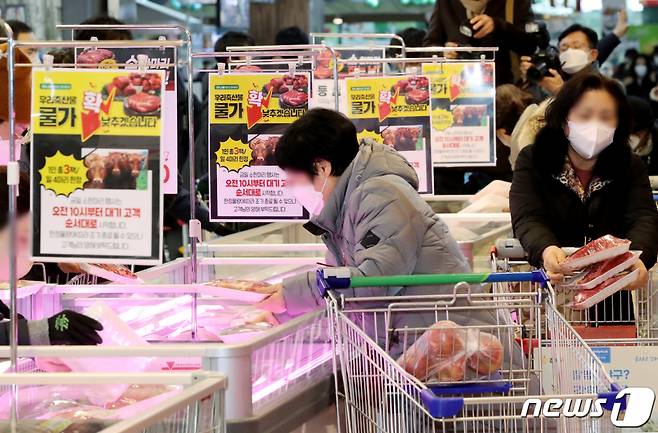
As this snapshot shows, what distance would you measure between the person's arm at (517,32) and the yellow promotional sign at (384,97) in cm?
239

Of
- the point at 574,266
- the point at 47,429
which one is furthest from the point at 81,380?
the point at 574,266

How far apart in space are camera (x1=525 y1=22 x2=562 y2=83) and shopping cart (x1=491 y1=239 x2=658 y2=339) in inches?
155

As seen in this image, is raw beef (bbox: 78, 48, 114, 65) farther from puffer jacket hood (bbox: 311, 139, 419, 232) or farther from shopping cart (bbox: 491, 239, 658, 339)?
shopping cart (bbox: 491, 239, 658, 339)

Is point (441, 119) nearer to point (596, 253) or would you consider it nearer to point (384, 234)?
point (596, 253)

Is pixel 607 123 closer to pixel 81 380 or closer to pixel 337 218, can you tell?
pixel 337 218

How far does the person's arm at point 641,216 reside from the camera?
4461mm

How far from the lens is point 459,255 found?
160 inches

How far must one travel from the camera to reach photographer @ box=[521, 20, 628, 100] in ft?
26.5

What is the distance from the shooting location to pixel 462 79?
753 centimetres

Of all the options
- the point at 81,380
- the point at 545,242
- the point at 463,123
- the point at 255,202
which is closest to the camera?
the point at 81,380

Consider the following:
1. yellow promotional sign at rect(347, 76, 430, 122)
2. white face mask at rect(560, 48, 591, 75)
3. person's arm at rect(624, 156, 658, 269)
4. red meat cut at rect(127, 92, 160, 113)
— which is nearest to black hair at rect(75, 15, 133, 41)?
yellow promotional sign at rect(347, 76, 430, 122)

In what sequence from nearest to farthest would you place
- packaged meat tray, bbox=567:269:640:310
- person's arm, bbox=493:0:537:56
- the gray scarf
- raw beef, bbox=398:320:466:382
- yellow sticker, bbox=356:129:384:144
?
1. raw beef, bbox=398:320:466:382
2. packaged meat tray, bbox=567:269:640:310
3. yellow sticker, bbox=356:129:384:144
4. person's arm, bbox=493:0:537:56
5. the gray scarf

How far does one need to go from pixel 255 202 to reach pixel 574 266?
54.9 inches

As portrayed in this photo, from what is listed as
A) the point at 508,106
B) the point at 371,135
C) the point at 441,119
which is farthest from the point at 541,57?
the point at 371,135
